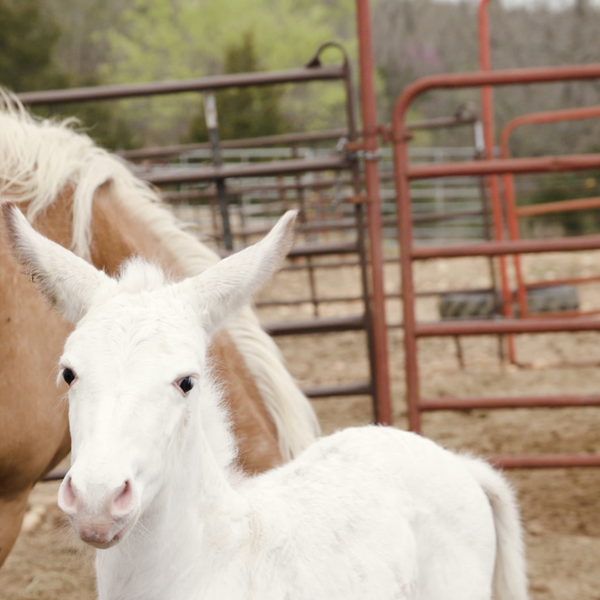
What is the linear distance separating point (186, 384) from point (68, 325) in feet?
3.22

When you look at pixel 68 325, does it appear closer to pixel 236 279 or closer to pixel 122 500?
pixel 236 279

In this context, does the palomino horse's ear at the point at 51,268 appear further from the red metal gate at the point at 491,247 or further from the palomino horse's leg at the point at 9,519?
the red metal gate at the point at 491,247

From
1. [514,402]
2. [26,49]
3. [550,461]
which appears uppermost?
[26,49]

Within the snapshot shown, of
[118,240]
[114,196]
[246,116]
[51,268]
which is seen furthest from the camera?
[246,116]

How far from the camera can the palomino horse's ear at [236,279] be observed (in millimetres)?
1415

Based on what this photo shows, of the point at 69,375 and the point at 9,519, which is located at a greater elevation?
the point at 69,375

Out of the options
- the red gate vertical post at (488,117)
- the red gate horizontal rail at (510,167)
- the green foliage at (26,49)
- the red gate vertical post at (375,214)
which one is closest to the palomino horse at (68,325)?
the red gate vertical post at (375,214)

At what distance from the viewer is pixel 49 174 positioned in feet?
7.77

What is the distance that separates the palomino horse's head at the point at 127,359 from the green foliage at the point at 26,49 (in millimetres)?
22269

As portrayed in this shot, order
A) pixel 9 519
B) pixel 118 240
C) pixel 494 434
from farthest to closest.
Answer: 1. pixel 494 434
2. pixel 118 240
3. pixel 9 519

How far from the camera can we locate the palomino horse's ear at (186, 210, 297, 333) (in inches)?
55.7

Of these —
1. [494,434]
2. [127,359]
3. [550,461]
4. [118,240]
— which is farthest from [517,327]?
[127,359]

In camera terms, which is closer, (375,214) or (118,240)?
(118,240)

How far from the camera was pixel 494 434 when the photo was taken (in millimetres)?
4137
